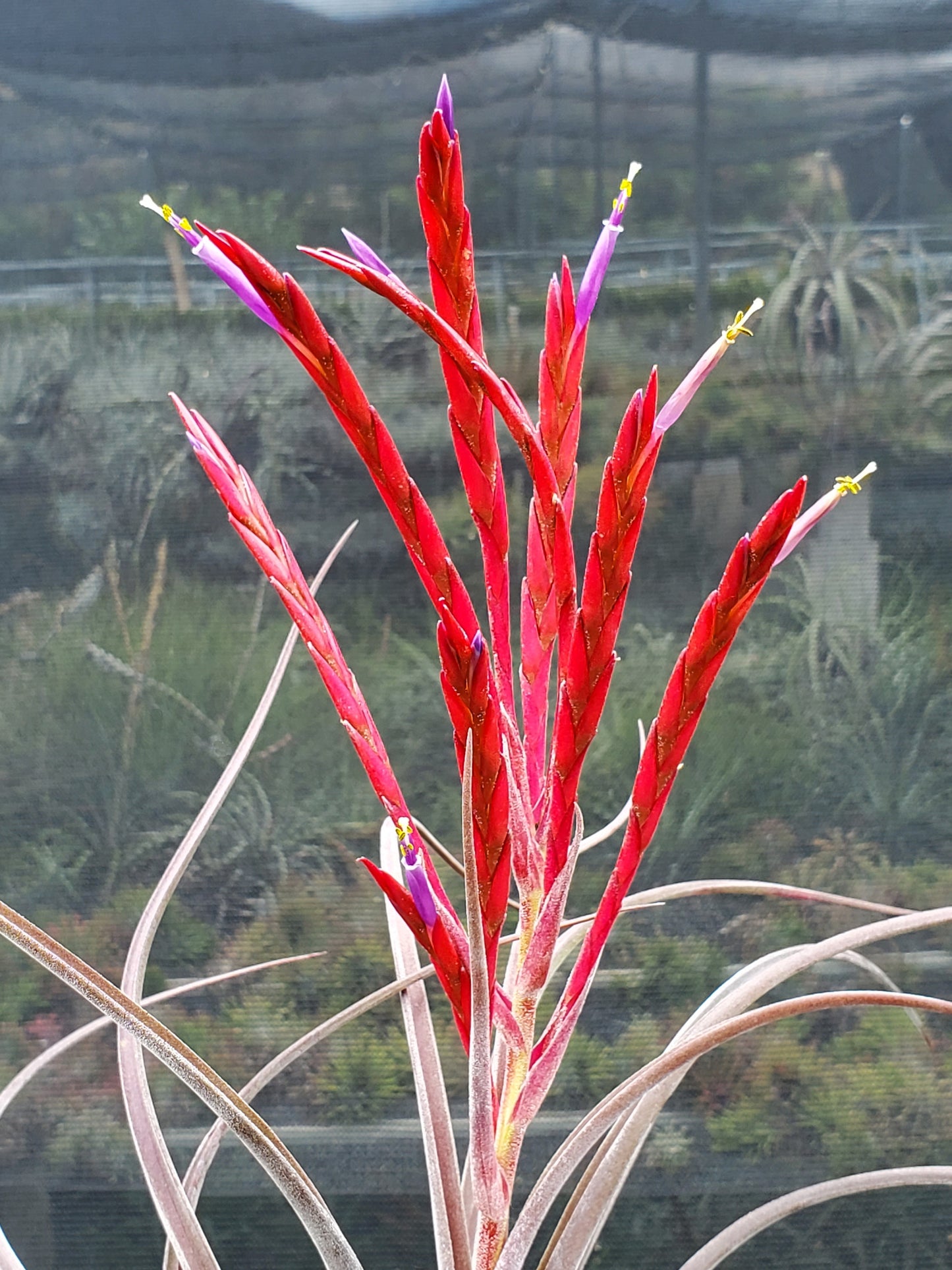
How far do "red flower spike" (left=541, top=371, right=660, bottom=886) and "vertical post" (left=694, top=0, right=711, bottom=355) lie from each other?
70 centimetres

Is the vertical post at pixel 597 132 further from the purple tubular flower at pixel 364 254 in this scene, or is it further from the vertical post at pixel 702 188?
the purple tubular flower at pixel 364 254

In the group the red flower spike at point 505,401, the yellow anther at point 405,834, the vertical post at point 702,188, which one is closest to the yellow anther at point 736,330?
the red flower spike at point 505,401

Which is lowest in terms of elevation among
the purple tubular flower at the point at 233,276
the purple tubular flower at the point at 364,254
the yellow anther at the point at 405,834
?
the yellow anther at the point at 405,834

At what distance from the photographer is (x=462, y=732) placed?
0.36 metres

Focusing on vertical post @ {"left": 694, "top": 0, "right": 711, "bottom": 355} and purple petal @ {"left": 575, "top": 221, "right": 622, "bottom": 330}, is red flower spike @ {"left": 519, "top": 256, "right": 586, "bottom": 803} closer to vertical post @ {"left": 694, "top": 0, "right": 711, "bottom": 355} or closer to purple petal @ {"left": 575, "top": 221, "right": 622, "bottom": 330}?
purple petal @ {"left": 575, "top": 221, "right": 622, "bottom": 330}

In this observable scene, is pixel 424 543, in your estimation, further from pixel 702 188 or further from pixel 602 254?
pixel 702 188

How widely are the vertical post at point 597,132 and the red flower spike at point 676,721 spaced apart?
748 millimetres

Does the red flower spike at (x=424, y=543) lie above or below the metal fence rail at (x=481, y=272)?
below

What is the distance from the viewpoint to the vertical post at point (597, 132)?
0.95 meters

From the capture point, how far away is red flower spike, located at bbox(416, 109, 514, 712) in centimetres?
34

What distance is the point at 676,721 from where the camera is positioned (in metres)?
0.37

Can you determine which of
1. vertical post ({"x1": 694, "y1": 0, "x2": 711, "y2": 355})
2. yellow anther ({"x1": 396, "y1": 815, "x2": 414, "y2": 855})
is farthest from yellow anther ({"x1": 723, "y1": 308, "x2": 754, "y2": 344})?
vertical post ({"x1": 694, "y1": 0, "x2": 711, "y2": 355})

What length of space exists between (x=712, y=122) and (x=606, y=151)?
0.11 m

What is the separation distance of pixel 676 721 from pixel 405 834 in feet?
0.38
